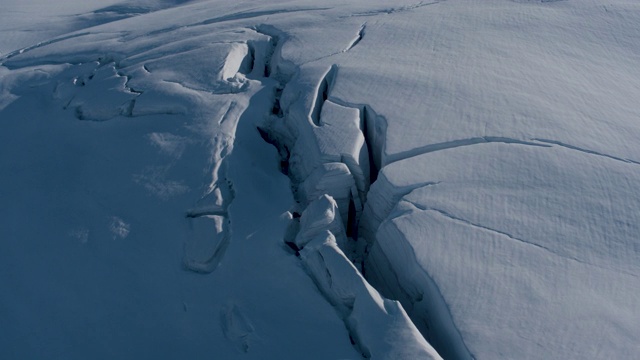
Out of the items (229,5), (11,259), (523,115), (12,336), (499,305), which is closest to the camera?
(499,305)

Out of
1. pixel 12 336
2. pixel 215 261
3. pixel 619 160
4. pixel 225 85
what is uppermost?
pixel 225 85

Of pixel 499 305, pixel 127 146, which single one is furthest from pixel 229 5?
pixel 499 305

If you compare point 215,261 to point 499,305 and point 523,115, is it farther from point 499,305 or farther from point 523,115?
point 523,115

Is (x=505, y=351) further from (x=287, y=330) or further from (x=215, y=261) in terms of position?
(x=215, y=261)

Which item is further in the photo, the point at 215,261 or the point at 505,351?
the point at 215,261

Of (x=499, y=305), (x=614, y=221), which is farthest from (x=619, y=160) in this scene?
(x=499, y=305)

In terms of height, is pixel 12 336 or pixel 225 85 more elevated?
pixel 225 85

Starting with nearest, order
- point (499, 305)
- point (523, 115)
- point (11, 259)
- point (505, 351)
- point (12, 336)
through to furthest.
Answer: point (505, 351) → point (499, 305) → point (12, 336) → point (11, 259) → point (523, 115)
